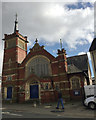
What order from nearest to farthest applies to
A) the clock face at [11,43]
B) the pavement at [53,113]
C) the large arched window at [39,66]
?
the pavement at [53,113] → the large arched window at [39,66] → the clock face at [11,43]

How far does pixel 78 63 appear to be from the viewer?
22578 millimetres

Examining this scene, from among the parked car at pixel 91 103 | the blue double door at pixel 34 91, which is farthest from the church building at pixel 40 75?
the parked car at pixel 91 103

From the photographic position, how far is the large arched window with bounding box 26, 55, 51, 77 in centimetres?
2115

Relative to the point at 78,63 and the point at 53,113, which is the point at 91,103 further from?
the point at 78,63

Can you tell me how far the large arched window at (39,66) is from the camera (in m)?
21.1

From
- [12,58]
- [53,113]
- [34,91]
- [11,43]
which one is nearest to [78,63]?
[34,91]

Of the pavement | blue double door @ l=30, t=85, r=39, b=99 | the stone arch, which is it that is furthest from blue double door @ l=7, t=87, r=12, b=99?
the pavement

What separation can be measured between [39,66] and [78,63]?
8076mm

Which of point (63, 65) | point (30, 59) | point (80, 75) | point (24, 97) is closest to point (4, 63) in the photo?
point (30, 59)

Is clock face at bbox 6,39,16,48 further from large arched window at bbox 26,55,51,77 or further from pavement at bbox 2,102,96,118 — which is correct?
pavement at bbox 2,102,96,118

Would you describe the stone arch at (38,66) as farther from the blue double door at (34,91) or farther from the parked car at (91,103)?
the parked car at (91,103)

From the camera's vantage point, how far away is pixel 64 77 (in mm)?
19375

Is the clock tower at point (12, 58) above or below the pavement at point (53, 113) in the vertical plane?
above

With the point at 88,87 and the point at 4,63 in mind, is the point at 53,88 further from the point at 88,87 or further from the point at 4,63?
the point at 4,63
